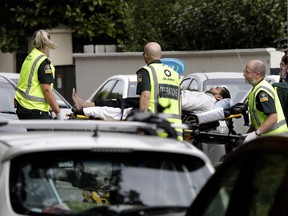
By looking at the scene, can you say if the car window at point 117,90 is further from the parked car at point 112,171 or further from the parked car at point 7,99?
the parked car at point 112,171

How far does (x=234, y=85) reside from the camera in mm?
17219

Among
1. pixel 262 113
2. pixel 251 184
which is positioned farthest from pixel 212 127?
pixel 251 184

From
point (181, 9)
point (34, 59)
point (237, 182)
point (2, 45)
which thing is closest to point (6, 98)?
point (34, 59)

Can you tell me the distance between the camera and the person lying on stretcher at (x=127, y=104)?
39.8ft

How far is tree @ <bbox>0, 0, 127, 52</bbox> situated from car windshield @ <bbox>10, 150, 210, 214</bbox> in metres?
25.1

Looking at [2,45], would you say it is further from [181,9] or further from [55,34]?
[181,9]

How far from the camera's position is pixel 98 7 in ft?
104

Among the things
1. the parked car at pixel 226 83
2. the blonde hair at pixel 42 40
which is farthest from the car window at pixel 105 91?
the blonde hair at pixel 42 40

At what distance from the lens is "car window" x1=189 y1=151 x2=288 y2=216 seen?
4.79 meters

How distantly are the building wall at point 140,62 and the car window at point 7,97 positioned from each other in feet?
30.8

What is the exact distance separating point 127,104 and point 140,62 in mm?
16998

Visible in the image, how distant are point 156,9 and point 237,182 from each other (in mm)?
24391

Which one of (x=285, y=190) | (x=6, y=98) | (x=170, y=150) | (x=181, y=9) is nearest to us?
(x=285, y=190)

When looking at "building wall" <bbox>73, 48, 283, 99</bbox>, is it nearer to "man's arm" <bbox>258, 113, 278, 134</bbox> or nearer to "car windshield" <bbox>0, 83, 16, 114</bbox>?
"car windshield" <bbox>0, 83, 16, 114</bbox>
